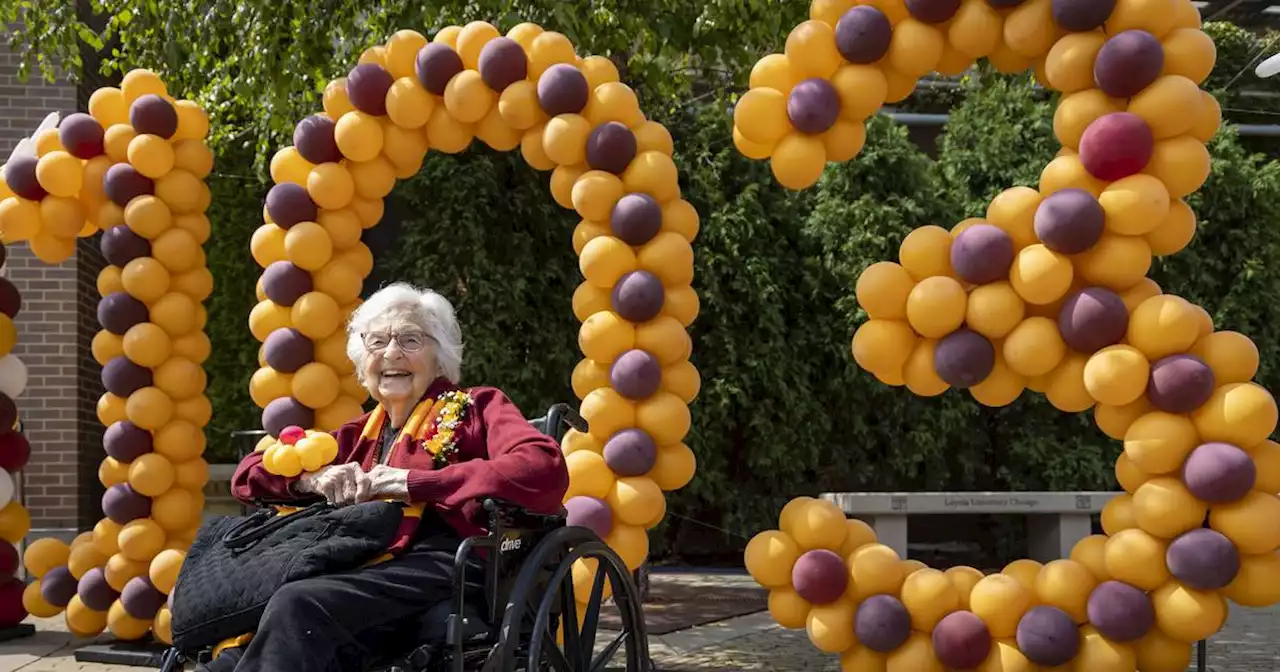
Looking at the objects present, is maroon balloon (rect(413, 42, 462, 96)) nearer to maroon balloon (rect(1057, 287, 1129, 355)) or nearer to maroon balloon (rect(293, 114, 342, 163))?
maroon balloon (rect(293, 114, 342, 163))

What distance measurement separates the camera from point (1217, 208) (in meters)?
8.42

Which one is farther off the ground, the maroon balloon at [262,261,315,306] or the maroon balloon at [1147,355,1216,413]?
the maroon balloon at [262,261,315,306]

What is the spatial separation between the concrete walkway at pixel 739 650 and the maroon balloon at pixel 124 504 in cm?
59

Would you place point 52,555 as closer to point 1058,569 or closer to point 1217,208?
point 1058,569

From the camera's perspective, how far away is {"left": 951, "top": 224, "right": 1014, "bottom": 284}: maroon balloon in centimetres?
381

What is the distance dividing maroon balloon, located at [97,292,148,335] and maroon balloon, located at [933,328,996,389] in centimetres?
324

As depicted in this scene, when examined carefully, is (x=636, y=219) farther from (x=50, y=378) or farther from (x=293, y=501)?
(x=50, y=378)

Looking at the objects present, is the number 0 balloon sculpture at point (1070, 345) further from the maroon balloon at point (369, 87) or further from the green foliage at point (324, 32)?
the green foliage at point (324, 32)

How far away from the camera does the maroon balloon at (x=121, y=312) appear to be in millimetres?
5156

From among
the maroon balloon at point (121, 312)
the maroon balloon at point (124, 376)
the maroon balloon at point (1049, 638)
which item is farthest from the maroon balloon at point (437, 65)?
the maroon balloon at point (1049, 638)

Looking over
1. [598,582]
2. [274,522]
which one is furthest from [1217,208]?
[274,522]

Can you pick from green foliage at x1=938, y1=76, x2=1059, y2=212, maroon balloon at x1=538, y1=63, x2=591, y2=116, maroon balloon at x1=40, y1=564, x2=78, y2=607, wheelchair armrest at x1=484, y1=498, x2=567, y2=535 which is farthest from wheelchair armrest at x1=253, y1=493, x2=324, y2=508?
green foliage at x1=938, y1=76, x2=1059, y2=212

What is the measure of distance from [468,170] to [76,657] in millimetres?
3744

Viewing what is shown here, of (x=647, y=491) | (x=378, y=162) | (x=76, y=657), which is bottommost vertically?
(x=76, y=657)
